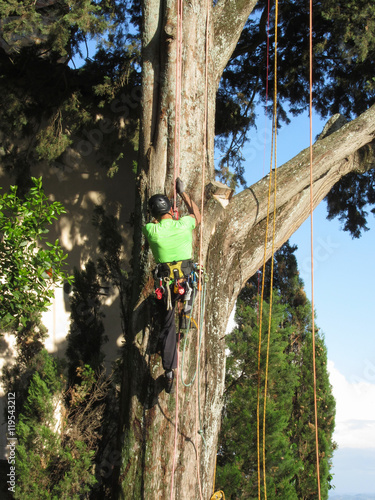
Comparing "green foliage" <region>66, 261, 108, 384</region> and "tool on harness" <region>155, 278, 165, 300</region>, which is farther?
"green foliage" <region>66, 261, 108, 384</region>

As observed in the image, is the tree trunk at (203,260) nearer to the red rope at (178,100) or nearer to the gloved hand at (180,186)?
the red rope at (178,100)

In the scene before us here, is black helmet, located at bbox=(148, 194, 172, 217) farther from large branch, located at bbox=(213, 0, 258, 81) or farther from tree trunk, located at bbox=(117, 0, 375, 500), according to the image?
large branch, located at bbox=(213, 0, 258, 81)

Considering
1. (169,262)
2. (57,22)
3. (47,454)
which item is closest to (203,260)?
(169,262)

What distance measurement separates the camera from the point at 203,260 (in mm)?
6453

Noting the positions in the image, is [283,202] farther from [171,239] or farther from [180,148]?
[171,239]

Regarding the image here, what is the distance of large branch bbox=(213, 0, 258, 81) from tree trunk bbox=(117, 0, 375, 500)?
14 mm

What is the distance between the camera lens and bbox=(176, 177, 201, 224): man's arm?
6153 mm

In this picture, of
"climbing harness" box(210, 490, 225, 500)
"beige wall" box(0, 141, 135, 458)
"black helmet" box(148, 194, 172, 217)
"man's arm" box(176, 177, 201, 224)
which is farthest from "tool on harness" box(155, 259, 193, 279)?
"beige wall" box(0, 141, 135, 458)

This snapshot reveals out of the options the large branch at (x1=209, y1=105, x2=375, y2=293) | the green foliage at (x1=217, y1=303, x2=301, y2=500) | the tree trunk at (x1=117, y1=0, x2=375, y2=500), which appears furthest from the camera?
the green foliage at (x1=217, y1=303, x2=301, y2=500)

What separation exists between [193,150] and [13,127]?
11.5 feet

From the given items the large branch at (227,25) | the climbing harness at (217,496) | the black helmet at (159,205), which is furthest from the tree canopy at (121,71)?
the climbing harness at (217,496)

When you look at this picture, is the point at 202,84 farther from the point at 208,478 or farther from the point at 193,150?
the point at 208,478

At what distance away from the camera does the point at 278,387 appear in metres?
8.95

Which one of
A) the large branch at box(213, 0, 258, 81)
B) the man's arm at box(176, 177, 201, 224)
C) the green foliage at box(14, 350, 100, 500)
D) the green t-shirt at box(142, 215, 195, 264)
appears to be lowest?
the green foliage at box(14, 350, 100, 500)
